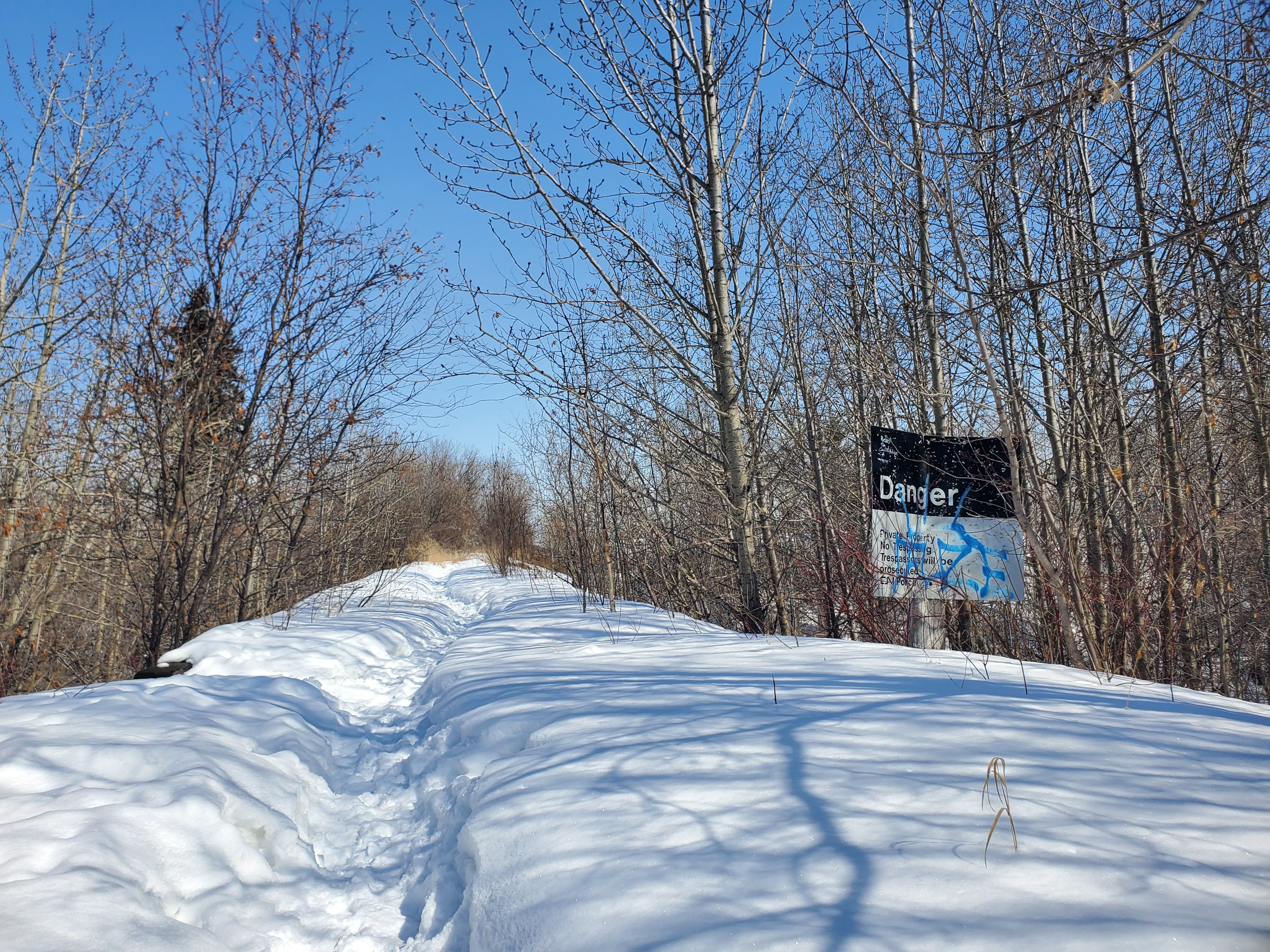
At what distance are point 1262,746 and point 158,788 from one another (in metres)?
3.46

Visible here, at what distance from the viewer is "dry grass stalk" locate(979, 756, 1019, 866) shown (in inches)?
56.9

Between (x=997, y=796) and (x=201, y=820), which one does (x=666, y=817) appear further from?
(x=201, y=820)

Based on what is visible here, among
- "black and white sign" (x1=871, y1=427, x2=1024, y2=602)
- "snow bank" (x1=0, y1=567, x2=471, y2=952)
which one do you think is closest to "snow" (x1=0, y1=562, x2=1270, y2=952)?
"snow bank" (x1=0, y1=567, x2=471, y2=952)

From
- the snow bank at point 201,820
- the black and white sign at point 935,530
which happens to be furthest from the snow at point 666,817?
the black and white sign at point 935,530

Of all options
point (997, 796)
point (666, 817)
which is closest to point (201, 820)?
point (666, 817)

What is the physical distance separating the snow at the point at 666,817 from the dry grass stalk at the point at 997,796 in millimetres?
18

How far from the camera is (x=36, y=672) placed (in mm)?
7539

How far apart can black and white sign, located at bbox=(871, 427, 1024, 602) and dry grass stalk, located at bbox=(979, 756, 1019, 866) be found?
1949 mm

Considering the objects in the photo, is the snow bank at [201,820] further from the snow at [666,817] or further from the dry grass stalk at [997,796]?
the dry grass stalk at [997,796]

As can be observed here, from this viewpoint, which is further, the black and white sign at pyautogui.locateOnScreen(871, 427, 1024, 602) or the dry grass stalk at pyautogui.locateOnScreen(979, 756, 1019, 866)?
the black and white sign at pyautogui.locateOnScreen(871, 427, 1024, 602)

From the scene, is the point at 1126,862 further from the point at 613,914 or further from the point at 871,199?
the point at 871,199

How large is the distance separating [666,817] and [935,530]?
8.74 feet

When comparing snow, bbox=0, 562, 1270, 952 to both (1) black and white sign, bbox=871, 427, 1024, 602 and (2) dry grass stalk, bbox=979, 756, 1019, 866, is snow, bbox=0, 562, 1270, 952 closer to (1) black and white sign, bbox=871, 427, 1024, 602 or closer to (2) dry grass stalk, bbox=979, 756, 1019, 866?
(2) dry grass stalk, bbox=979, 756, 1019, 866

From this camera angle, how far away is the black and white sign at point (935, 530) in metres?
3.78
